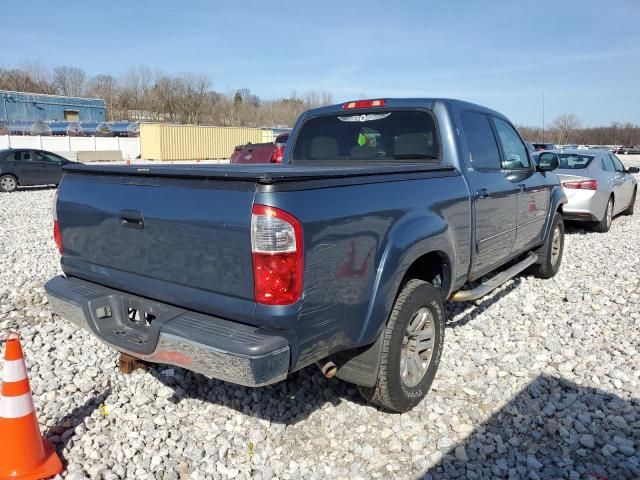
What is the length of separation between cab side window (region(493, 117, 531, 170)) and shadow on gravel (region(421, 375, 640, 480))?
213 cm

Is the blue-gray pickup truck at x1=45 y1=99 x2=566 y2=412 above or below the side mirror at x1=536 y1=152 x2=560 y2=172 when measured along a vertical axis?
below

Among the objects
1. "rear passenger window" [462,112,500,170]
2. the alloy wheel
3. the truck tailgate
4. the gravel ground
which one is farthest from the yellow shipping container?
the alloy wheel

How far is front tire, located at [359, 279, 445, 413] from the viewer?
9.89 feet

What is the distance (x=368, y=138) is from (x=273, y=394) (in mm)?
2218

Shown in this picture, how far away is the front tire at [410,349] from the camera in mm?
3014

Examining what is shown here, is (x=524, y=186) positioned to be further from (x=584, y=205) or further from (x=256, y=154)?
(x=256, y=154)

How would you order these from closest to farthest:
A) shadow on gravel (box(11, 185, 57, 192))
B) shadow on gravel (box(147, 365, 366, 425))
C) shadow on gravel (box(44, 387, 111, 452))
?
shadow on gravel (box(44, 387, 111, 452)), shadow on gravel (box(147, 365, 366, 425)), shadow on gravel (box(11, 185, 57, 192))

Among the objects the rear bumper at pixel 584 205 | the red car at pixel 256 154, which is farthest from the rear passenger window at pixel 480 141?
the red car at pixel 256 154

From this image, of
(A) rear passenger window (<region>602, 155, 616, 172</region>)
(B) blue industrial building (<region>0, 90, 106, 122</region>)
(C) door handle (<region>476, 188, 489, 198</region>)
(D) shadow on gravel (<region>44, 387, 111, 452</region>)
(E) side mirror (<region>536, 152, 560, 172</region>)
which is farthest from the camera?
(B) blue industrial building (<region>0, 90, 106, 122</region>)

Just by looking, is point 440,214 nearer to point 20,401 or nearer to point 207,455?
point 207,455

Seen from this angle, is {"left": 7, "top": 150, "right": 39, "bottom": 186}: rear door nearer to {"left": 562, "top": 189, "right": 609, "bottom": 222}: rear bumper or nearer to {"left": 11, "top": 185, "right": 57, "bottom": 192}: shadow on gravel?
{"left": 11, "top": 185, "right": 57, "bottom": 192}: shadow on gravel

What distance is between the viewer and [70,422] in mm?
3240

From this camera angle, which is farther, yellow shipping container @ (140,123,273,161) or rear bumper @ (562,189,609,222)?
yellow shipping container @ (140,123,273,161)

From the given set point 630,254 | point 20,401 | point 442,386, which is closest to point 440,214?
point 442,386
